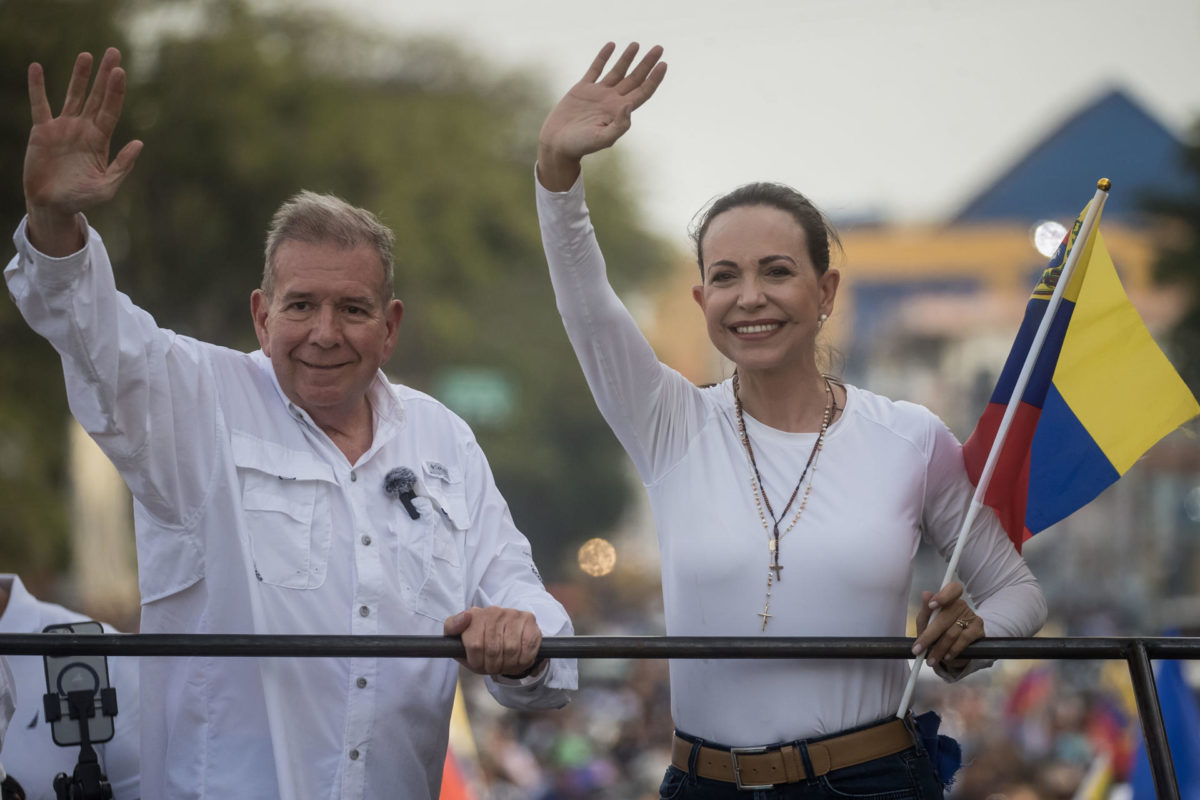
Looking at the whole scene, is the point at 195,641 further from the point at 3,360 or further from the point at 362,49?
the point at 362,49

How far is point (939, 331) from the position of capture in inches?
1805

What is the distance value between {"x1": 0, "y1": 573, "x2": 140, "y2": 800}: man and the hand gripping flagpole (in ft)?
6.64

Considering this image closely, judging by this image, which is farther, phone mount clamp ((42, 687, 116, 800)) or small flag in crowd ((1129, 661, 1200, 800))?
small flag in crowd ((1129, 661, 1200, 800))

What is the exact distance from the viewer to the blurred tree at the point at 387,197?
75.4ft

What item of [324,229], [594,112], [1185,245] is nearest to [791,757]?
[594,112]

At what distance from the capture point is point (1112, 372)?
126 inches

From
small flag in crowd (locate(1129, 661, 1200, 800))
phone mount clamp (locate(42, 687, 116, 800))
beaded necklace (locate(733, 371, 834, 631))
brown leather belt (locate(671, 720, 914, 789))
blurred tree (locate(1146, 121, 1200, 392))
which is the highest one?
blurred tree (locate(1146, 121, 1200, 392))

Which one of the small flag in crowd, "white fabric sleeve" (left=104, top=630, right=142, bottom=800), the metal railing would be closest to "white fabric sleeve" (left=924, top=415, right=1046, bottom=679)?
the metal railing

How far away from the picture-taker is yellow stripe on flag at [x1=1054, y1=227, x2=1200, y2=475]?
10.4 feet

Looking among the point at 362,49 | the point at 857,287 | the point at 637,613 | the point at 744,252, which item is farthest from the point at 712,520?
the point at 857,287

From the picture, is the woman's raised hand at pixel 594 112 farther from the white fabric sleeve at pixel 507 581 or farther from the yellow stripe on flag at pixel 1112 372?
the yellow stripe on flag at pixel 1112 372

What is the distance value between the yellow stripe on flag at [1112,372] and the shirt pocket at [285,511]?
1.68 metres

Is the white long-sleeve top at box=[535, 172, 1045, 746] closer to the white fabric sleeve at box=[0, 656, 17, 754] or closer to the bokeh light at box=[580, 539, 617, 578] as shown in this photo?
the bokeh light at box=[580, 539, 617, 578]

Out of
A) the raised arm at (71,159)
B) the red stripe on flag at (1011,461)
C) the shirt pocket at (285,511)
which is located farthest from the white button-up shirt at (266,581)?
the red stripe on flag at (1011,461)
